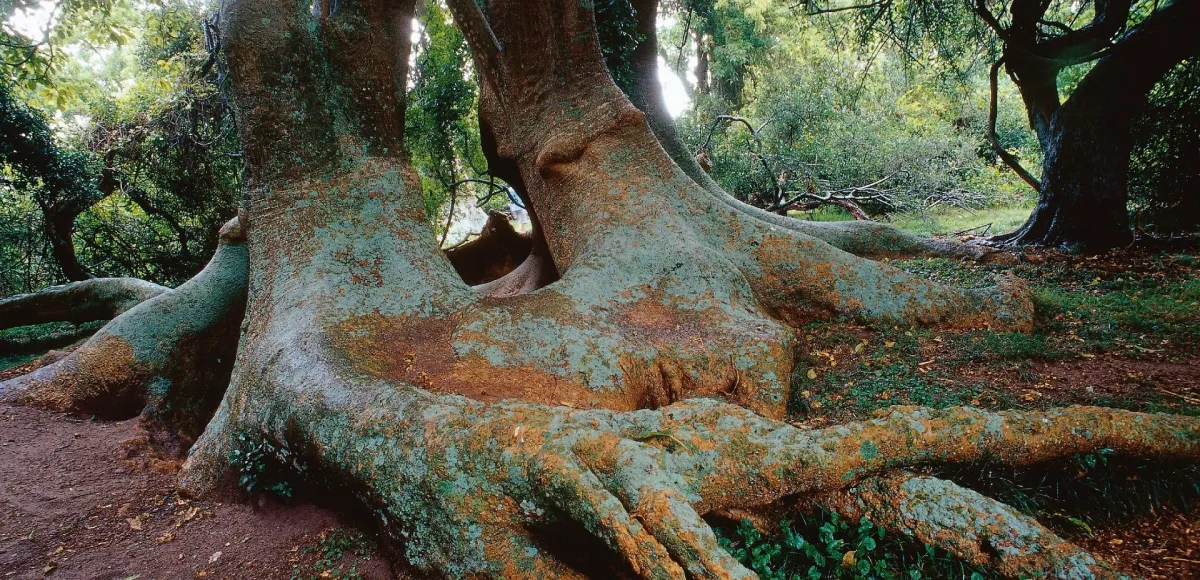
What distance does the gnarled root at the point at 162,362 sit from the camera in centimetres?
430

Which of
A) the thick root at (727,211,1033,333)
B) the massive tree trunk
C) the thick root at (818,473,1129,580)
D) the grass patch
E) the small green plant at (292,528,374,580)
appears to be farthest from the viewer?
the grass patch

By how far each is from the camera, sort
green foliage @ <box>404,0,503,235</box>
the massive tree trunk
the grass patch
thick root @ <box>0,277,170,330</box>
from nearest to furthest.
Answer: the massive tree trunk → thick root @ <box>0,277,170,330</box> → green foliage @ <box>404,0,503,235</box> → the grass patch

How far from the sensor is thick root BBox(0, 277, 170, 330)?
255 inches

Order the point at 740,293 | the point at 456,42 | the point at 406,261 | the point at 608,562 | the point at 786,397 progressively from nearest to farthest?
1. the point at 608,562
2. the point at 786,397
3. the point at 406,261
4. the point at 740,293
5. the point at 456,42

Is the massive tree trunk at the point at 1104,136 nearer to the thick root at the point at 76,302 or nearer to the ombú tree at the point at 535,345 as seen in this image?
the ombú tree at the point at 535,345

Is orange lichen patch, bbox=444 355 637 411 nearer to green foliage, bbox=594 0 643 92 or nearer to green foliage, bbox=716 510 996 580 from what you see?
green foliage, bbox=716 510 996 580

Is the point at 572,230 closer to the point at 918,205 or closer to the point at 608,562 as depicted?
the point at 608,562

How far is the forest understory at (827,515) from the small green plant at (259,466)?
16 millimetres

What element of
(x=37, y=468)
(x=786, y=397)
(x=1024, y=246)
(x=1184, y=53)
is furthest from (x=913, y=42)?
(x=37, y=468)

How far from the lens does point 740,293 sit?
393 cm

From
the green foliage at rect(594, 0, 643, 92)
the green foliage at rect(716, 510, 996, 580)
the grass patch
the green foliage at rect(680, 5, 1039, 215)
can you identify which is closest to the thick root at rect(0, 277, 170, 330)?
the green foliage at rect(594, 0, 643, 92)

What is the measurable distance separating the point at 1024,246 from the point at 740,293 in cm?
514

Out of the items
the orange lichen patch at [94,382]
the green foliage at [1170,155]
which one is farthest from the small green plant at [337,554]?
the green foliage at [1170,155]

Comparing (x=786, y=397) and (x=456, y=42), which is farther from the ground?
(x=456, y=42)
